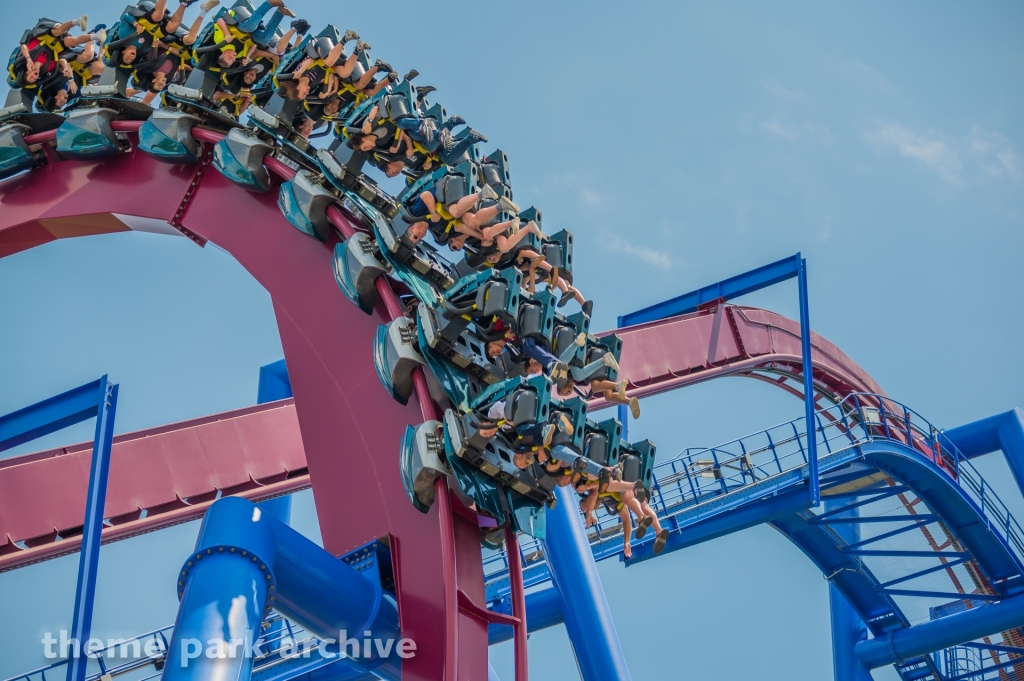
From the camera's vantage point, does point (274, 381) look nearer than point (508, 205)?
No

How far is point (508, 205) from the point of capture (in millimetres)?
6121

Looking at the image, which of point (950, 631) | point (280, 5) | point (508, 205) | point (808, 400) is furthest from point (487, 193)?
point (950, 631)

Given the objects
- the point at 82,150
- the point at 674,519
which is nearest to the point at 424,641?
the point at 82,150

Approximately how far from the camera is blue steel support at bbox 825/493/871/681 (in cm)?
1288

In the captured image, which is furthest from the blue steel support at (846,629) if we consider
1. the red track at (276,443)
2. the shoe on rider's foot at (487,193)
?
the shoe on rider's foot at (487,193)

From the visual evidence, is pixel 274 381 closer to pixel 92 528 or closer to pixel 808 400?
pixel 808 400

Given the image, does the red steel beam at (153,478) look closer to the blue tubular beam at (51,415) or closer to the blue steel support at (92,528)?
the blue tubular beam at (51,415)

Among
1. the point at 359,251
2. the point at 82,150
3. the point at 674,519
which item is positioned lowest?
the point at 359,251

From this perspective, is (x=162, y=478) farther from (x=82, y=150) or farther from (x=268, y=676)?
(x=82, y=150)

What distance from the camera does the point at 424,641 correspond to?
4.86 meters

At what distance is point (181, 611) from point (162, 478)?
367cm

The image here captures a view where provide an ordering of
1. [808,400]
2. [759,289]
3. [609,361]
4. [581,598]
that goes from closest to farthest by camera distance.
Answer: [609,361]
[581,598]
[808,400]
[759,289]

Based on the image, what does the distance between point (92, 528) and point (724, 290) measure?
7.55 metres

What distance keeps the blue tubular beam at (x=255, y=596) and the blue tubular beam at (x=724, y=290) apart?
22.0ft
